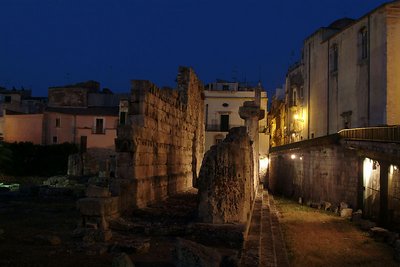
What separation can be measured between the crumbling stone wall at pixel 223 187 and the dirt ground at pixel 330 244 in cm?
154

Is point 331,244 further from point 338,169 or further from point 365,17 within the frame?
point 365,17

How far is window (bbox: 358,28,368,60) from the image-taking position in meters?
26.6

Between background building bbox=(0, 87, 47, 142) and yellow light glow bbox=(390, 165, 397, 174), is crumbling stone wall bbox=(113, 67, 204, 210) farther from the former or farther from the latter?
background building bbox=(0, 87, 47, 142)

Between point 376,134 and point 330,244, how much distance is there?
5292 mm

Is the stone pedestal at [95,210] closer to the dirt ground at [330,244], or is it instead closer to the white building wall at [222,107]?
the dirt ground at [330,244]

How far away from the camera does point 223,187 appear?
907 centimetres

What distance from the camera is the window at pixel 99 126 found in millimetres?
44906

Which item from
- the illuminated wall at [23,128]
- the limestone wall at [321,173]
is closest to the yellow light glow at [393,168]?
the limestone wall at [321,173]

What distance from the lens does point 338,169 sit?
58.8 feet

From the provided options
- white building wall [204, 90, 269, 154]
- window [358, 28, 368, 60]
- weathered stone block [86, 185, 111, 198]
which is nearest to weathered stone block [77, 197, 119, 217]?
weathered stone block [86, 185, 111, 198]

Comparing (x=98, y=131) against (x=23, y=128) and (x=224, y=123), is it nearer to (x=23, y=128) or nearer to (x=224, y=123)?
(x=23, y=128)

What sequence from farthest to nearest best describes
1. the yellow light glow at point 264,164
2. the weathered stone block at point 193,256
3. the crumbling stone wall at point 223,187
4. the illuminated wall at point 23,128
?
1. the illuminated wall at point 23,128
2. the yellow light glow at point 264,164
3. the crumbling stone wall at point 223,187
4. the weathered stone block at point 193,256

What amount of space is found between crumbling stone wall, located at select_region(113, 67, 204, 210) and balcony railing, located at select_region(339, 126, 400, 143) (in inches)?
268

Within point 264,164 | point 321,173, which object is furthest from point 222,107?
point 321,173
